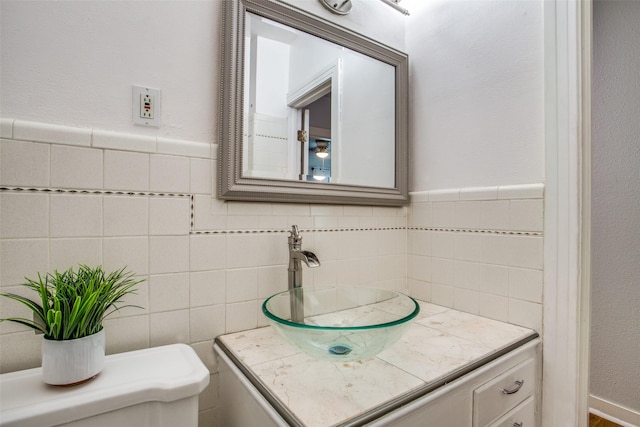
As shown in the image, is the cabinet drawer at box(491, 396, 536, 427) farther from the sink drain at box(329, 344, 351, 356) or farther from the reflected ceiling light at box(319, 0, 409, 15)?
the reflected ceiling light at box(319, 0, 409, 15)

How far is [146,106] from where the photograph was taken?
2.80 feet

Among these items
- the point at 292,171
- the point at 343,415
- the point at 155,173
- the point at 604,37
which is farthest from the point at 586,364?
the point at 604,37

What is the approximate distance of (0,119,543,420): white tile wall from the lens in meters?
0.73

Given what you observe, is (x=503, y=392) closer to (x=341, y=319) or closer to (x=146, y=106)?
(x=341, y=319)

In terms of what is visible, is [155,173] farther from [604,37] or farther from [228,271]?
[604,37]

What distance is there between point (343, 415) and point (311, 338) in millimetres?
169

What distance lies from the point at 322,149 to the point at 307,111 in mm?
143

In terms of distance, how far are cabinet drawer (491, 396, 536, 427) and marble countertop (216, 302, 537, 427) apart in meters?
0.19

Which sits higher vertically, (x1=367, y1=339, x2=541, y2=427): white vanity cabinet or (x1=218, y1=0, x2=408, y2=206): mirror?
(x1=218, y1=0, x2=408, y2=206): mirror

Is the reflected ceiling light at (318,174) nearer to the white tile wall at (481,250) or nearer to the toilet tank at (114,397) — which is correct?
the white tile wall at (481,250)

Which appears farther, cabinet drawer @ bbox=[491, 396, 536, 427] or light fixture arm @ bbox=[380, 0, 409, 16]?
light fixture arm @ bbox=[380, 0, 409, 16]

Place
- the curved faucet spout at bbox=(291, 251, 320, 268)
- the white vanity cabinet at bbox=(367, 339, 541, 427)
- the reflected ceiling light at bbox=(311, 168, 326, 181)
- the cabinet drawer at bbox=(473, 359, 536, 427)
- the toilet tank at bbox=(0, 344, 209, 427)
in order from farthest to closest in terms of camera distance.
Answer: the reflected ceiling light at bbox=(311, 168, 326, 181) → the curved faucet spout at bbox=(291, 251, 320, 268) → the cabinet drawer at bbox=(473, 359, 536, 427) → the white vanity cabinet at bbox=(367, 339, 541, 427) → the toilet tank at bbox=(0, 344, 209, 427)

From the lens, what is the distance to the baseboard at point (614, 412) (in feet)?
5.02

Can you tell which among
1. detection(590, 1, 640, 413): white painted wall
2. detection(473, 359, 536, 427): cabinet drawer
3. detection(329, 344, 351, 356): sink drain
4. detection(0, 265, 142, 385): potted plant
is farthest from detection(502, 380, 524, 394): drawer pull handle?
detection(590, 1, 640, 413): white painted wall
